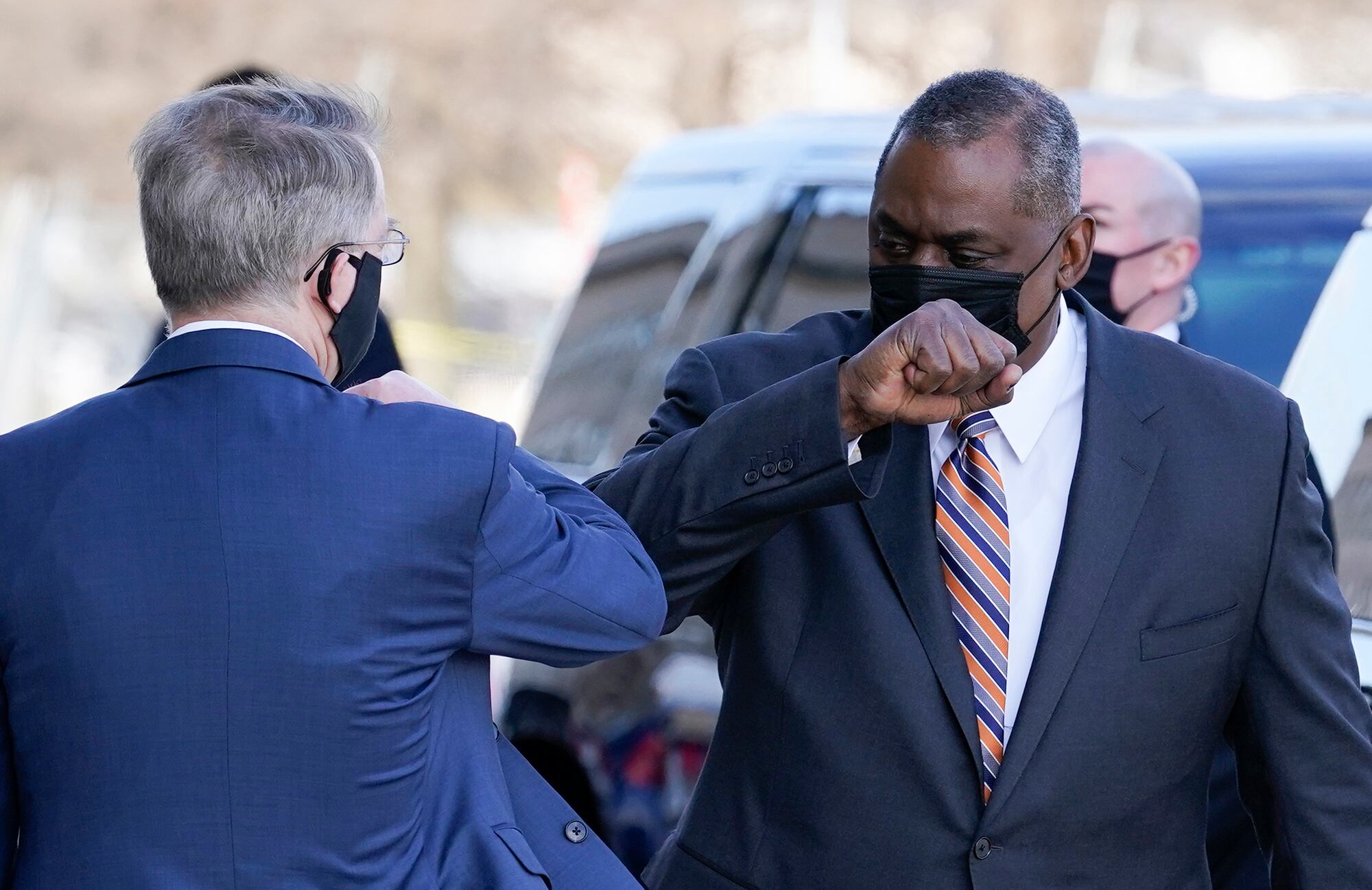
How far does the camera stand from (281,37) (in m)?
22.8

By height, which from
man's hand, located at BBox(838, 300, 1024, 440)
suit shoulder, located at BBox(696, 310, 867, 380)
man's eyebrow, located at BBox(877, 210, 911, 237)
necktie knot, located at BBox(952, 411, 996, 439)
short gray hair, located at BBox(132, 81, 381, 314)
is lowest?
necktie knot, located at BBox(952, 411, 996, 439)

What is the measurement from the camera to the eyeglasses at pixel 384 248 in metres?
1.84

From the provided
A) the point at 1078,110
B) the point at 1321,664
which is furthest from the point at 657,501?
the point at 1078,110

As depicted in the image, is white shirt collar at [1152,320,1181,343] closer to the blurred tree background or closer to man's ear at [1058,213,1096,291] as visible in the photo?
man's ear at [1058,213,1096,291]

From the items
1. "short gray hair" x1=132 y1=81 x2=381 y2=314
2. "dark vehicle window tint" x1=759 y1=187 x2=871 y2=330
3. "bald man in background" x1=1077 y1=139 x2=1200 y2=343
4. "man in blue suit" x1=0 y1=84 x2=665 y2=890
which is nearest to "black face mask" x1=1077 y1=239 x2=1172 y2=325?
"bald man in background" x1=1077 y1=139 x2=1200 y2=343

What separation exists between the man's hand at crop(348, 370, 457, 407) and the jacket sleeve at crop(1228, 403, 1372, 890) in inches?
44.6

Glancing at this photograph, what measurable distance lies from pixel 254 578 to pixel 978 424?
102cm

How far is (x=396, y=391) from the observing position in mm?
1889

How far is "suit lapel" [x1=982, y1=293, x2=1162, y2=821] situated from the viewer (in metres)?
2.12

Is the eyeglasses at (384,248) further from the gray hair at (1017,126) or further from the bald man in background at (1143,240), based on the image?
the bald man in background at (1143,240)

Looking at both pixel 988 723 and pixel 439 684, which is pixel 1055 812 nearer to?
pixel 988 723

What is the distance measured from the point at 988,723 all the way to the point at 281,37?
22276mm

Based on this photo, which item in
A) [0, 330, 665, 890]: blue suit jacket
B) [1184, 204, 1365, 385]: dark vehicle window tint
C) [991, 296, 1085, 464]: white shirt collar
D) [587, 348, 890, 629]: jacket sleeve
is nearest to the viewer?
[0, 330, 665, 890]: blue suit jacket

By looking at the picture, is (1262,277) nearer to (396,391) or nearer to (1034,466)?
(1034,466)
